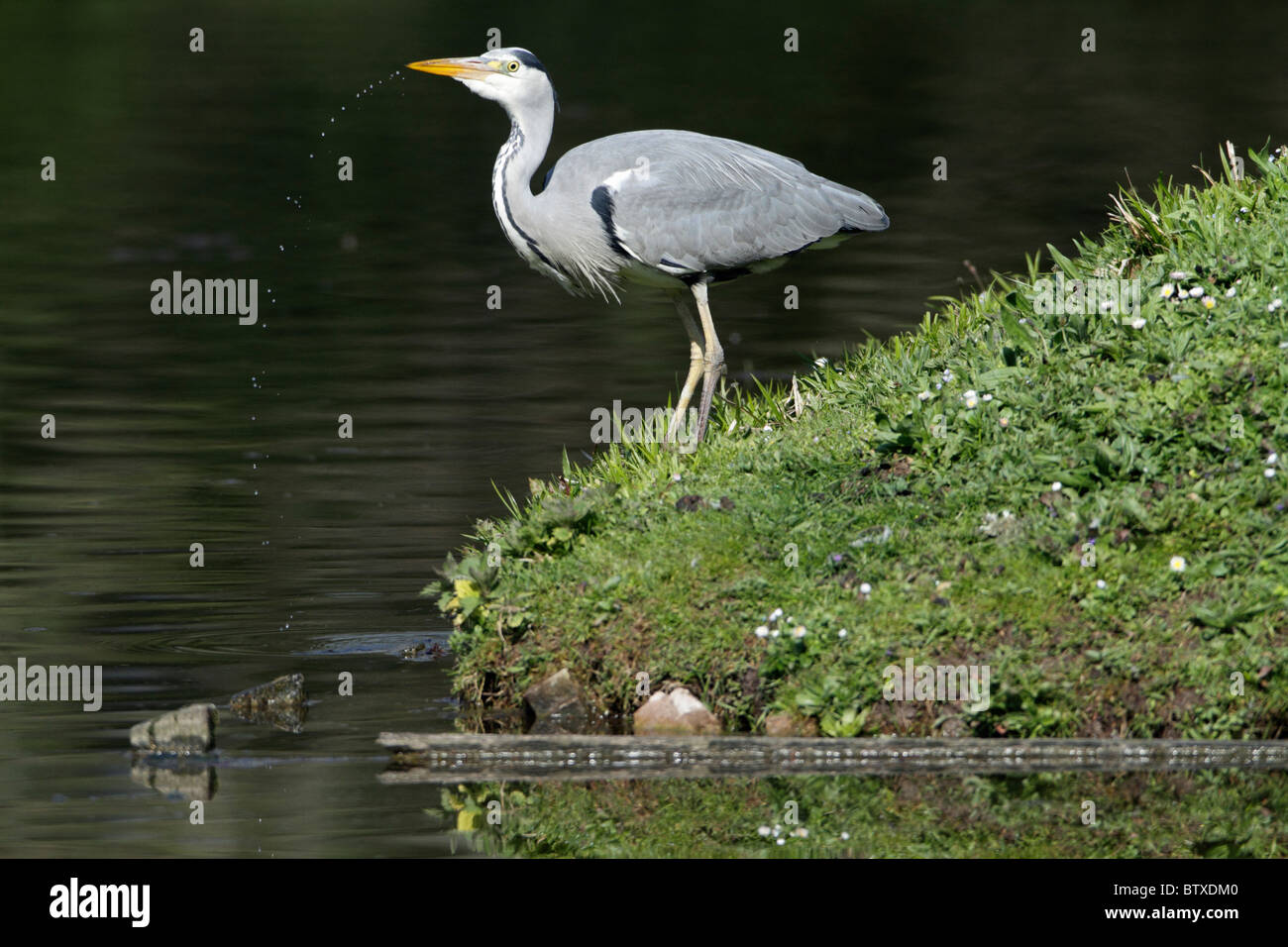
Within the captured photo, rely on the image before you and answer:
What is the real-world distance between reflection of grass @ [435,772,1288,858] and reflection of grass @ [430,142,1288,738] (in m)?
0.48

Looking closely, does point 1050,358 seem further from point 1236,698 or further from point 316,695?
point 316,695

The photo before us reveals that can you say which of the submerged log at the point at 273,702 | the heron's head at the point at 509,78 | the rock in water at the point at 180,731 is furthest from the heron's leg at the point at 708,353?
the rock in water at the point at 180,731

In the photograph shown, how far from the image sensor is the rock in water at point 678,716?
8047mm

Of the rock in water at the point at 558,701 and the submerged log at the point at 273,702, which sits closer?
the rock in water at the point at 558,701

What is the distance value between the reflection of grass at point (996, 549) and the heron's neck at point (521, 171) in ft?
6.44

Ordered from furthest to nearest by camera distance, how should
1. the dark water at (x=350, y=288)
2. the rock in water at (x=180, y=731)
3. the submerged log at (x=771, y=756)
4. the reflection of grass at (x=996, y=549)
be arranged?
the dark water at (x=350, y=288), the rock in water at (x=180, y=731), the reflection of grass at (x=996, y=549), the submerged log at (x=771, y=756)

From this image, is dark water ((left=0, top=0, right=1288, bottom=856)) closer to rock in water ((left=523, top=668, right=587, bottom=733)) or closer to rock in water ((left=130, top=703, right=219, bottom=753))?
rock in water ((left=130, top=703, right=219, bottom=753))

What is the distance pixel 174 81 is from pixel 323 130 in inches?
251

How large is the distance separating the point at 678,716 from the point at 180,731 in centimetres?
211

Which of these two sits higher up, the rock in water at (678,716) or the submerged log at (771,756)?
the rock in water at (678,716)

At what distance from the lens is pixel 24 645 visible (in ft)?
31.1

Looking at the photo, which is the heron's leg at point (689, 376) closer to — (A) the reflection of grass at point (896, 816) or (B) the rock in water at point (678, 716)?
(B) the rock in water at point (678, 716)

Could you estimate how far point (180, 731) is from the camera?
796 cm
